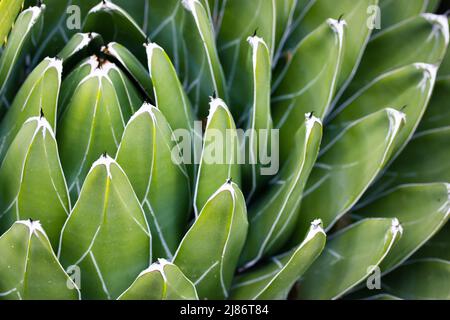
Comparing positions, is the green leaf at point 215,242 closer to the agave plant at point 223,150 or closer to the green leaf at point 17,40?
the agave plant at point 223,150

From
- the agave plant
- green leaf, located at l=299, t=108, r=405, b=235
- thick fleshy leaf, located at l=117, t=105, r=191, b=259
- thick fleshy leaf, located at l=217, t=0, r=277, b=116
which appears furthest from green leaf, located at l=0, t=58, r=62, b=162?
green leaf, located at l=299, t=108, r=405, b=235

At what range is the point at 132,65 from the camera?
131 centimetres

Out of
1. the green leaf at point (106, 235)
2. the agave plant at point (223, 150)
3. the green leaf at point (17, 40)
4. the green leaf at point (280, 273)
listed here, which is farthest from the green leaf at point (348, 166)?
the green leaf at point (17, 40)

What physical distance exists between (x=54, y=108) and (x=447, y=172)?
74 centimetres

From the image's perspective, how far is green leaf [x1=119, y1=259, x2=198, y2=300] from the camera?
3.74 ft

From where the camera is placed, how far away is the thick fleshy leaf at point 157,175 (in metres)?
1.17

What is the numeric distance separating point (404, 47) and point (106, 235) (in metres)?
0.70

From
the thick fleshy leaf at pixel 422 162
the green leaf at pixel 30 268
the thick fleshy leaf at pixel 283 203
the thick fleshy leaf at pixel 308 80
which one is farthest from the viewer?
the thick fleshy leaf at pixel 422 162

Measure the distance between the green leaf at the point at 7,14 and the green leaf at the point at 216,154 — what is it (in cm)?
35

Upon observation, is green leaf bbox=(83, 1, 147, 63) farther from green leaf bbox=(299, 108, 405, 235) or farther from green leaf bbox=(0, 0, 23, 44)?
green leaf bbox=(299, 108, 405, 235)

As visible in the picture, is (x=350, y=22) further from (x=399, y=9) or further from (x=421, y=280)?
(x=421, y=280)

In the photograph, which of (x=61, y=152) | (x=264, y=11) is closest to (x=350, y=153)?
(x=264, y=11)

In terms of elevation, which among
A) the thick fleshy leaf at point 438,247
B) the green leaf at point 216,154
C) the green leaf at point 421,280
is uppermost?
the green leaf at point 216,154

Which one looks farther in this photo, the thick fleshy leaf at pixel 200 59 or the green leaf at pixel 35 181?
the thick fleshy leaf at pixel 200 59
